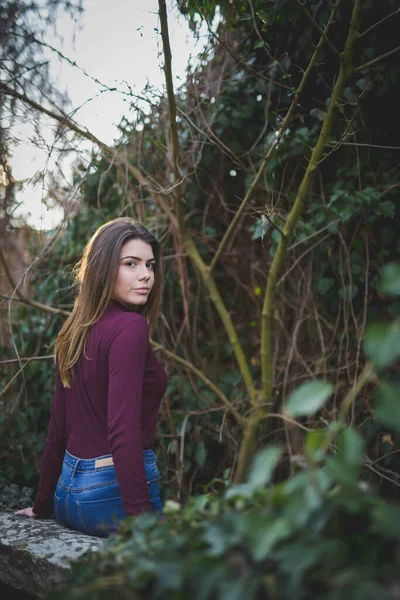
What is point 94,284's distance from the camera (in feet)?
6.94

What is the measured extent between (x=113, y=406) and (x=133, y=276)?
1.86 feet

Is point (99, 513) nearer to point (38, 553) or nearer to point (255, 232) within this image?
point (38, 553)

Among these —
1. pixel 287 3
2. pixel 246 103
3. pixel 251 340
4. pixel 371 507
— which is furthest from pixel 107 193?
pixel 371 507

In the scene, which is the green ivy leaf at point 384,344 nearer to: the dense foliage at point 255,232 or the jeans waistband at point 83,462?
the jeans waistband at point 83,462

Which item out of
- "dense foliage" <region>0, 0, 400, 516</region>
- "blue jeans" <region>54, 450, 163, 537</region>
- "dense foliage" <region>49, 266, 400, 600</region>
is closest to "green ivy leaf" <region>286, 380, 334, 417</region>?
"dense foliage" <region>49, 266, 400, 600</region>

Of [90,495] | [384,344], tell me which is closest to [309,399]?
[384,344]

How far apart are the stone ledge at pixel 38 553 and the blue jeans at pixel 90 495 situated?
1.9 inches

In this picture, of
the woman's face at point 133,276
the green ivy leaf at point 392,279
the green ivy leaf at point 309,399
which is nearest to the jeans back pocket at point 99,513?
the woman's face at point 133,276

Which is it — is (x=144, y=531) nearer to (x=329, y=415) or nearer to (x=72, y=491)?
(x=72, y=491)

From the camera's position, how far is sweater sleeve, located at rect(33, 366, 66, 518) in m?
2.15

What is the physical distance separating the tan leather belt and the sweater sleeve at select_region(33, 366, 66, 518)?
294 mm

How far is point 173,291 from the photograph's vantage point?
11.6 ft

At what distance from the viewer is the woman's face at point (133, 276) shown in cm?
214

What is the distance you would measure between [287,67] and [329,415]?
1.84 m
